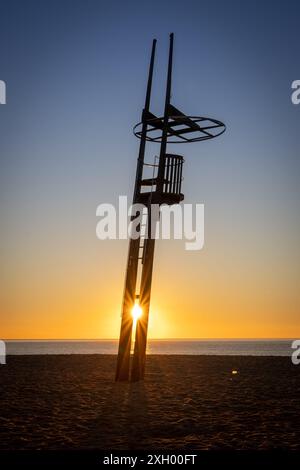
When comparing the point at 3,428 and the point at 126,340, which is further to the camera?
the point at 126,340

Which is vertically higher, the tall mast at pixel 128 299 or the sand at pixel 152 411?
the tall mast at pixel 128 299

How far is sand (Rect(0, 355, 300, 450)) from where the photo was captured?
816 cm

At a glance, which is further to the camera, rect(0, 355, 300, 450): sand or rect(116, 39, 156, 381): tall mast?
rect(116, 39, 156, 381): tall mast

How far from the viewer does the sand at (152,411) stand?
816 cm

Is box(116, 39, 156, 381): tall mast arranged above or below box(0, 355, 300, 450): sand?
above

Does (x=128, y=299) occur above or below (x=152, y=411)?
above

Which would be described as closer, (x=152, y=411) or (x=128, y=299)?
(x=152, y=411)

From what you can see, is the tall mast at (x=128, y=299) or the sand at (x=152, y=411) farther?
the tall mast at (x=128, y=299)

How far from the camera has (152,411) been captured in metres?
10.9
